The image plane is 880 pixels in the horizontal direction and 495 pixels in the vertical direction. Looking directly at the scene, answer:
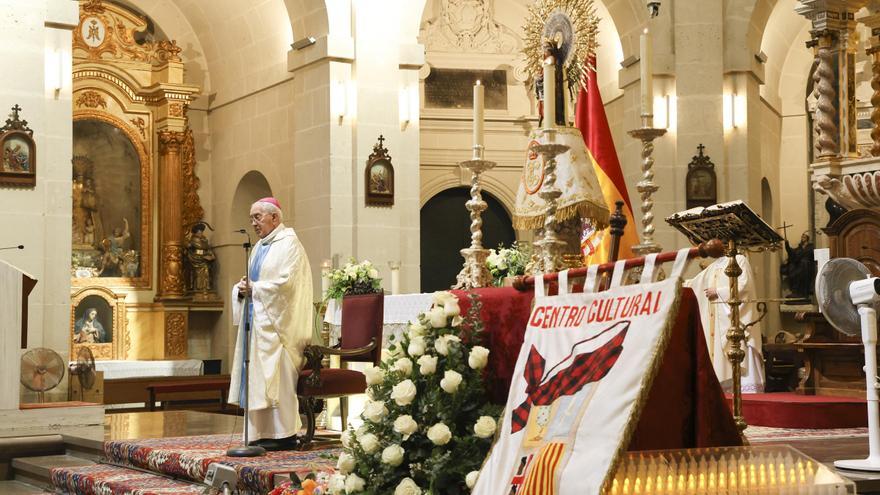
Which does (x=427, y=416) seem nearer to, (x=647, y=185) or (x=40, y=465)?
(x=647, y=185)

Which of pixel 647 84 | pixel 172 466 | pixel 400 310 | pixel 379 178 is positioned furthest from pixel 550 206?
pixel 379 178

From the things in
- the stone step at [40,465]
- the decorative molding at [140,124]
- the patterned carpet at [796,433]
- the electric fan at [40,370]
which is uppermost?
the decorative molding at [140,124]

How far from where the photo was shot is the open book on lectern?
500 centimetres

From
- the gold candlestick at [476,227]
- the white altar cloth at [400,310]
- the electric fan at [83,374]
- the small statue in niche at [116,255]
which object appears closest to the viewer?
the gold candlestick at [476,227]

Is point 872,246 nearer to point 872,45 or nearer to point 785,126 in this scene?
point 872,45

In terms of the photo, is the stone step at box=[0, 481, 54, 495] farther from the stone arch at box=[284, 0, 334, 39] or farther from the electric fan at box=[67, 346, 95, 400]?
the stone arch at box=[284, 0, 334, 39]

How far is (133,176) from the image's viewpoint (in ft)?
54.6

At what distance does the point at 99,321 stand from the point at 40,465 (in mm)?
7056

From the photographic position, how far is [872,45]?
346 inches

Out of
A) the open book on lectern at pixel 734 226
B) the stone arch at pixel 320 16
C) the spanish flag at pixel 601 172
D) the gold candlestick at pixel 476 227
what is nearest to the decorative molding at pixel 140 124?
the stone arch at pixel 320 16

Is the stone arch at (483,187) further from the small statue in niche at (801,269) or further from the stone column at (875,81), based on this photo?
the stone column at (875,81)

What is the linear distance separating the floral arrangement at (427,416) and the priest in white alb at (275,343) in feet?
9.15

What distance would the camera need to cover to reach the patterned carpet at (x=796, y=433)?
7496mm

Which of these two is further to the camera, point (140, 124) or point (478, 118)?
point (140, 124)
